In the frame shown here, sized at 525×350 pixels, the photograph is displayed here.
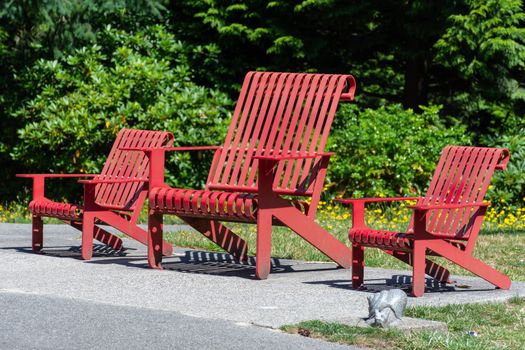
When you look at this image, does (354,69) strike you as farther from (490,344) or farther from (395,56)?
(490,344)

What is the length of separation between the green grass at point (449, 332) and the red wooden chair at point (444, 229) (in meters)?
0.67

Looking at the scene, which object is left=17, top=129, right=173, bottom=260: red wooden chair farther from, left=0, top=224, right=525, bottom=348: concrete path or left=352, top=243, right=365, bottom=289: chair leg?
left=352, top=243, right=365, bottom=289: chair leg

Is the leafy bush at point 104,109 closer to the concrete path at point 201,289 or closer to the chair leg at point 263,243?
the concrete path at point 201,289

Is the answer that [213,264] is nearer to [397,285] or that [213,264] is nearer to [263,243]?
[263,243]

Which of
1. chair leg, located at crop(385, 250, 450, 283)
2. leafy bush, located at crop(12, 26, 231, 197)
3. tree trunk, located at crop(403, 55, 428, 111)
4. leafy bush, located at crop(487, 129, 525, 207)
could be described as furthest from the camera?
tree trunk, located at crop(403, 55, 428, 111)

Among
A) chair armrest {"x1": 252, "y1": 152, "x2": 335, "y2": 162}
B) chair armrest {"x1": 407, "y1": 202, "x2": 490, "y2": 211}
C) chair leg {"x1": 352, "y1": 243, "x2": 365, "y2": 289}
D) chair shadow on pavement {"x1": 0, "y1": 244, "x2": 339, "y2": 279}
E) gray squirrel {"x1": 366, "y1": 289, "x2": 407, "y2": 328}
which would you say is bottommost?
chair shadow on pavement {"x1": 0, "y1": 244, "x2": 339, "y2": 279}

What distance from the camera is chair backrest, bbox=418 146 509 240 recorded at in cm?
800

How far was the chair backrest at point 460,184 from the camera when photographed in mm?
8000

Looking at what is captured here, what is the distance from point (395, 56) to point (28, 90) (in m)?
5.13

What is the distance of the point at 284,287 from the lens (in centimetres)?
785

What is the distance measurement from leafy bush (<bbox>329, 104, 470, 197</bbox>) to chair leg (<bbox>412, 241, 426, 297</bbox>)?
6425mm

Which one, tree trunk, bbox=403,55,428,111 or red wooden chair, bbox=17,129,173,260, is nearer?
red wooden chair, bbox=17,129,173,260

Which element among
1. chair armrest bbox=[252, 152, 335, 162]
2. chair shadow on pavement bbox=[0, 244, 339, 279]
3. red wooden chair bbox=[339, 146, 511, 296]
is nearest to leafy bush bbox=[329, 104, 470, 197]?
chair shadow on pavement bbox=[0, 244, 339, 279]

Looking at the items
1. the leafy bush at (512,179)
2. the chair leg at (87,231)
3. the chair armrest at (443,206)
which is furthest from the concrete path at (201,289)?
the leafy bush at (512,179)
